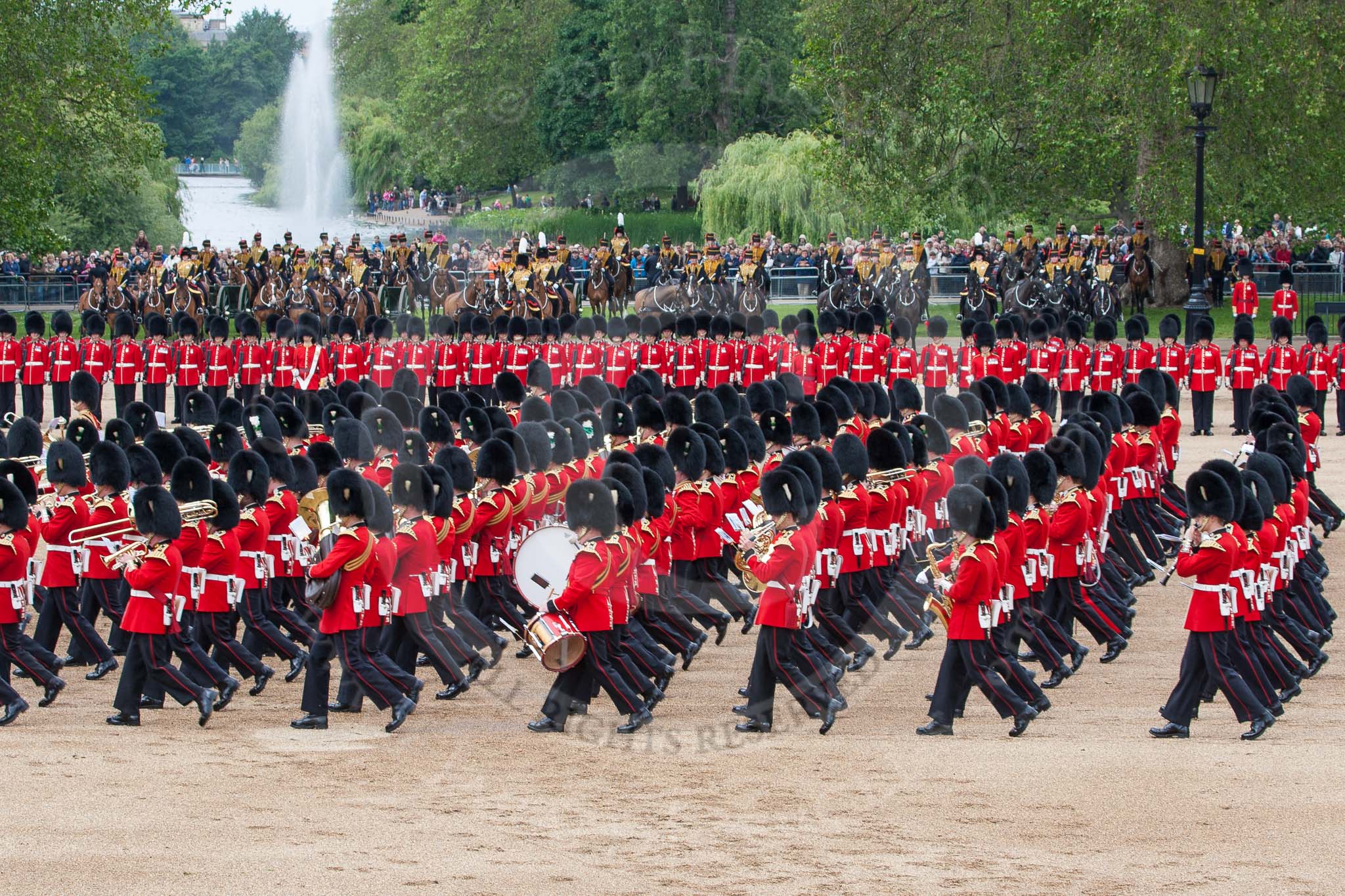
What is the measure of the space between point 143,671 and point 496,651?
203 cm

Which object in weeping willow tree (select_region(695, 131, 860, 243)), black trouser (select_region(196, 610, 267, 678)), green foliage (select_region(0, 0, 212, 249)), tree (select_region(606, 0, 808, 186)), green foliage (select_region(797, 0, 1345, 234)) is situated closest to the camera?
black trouser (select_region(196, 610, 267, 678))

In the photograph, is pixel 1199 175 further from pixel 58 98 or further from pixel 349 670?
pixel 58 98

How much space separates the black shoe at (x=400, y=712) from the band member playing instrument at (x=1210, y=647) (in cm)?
345

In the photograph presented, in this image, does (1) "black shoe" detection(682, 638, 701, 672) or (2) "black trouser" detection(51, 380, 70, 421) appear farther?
(2) "black trouser" detection(51, 380, 70, 421)

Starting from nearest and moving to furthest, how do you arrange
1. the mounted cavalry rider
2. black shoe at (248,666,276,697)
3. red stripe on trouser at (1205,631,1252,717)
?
red stripe on trouser at (1205,631,1252,717) → black shoe at (248,666,276,697) → the mounted cavalry rider

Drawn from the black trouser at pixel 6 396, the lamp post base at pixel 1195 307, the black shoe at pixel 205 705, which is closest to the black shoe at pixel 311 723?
the black shoe at pixel 205 705

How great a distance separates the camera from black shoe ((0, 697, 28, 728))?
9.12 m

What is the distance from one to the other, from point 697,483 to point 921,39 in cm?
2004

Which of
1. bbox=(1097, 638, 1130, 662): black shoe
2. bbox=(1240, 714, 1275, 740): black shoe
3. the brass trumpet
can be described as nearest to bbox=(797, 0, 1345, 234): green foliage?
bbox=(1097, 638, 1130, 662): black shoe

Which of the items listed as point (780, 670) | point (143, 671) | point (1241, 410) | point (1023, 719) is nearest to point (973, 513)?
point (1023, 719)

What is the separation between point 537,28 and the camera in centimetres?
5000

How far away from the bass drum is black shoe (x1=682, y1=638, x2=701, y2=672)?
1.29 meters

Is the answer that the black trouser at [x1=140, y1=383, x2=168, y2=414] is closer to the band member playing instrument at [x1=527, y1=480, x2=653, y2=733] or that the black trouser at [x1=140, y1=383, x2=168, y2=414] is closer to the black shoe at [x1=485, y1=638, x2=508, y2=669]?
the black shoe at [x1=485, y1=638, x2=508, y2=669]

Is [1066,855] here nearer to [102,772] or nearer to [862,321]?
[102,772]
